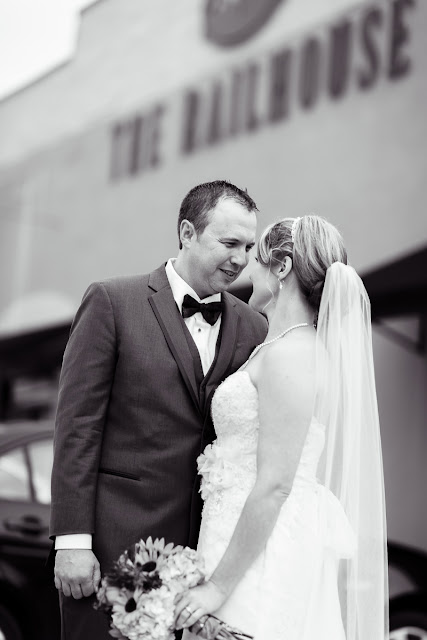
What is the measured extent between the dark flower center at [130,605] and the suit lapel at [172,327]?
657 mm

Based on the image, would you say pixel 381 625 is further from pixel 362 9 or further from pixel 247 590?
pixel 362 9

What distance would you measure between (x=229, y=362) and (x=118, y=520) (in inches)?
23.9

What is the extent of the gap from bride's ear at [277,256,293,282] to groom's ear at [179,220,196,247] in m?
0.37

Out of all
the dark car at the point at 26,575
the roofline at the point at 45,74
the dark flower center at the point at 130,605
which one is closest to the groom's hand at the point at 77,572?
the dark flower center at the point at 130,605

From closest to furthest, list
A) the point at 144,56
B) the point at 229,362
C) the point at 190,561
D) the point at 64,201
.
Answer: the point at 190,561, the point at 229,362, the point at 144,56, the point at 64,201

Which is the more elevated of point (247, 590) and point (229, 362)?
point (229, 362)

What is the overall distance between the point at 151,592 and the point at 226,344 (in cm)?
90

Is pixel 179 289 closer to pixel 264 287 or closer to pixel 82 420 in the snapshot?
pixel 264 287

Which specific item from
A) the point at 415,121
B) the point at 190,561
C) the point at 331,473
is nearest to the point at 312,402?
the point at 331,473

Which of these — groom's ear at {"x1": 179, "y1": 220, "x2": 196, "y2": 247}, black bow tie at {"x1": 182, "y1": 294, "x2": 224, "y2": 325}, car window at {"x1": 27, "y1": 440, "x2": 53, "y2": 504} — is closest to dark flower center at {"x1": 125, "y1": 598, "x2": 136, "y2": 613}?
black bow tie at {"x1": 182, "y1": 294, "x2": 224, "y2": 325}

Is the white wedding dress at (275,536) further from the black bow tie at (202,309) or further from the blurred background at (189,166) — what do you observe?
the blurred background at (189,166)

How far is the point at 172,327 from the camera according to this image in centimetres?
275

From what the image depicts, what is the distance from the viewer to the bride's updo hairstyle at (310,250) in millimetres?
2600

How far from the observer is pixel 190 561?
7.49 feet
